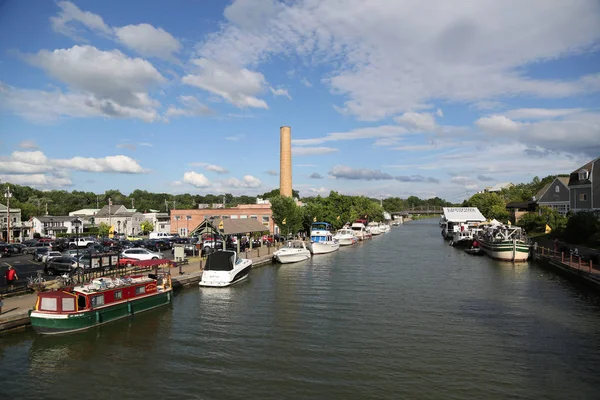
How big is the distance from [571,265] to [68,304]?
4039cm

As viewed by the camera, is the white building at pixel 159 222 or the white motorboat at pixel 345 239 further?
the white building at pixel 159 222

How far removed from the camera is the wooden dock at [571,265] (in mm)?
33569

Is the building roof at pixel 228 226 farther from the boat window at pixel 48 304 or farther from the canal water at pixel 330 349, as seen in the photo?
Answer: the boat window at pixel 48 304

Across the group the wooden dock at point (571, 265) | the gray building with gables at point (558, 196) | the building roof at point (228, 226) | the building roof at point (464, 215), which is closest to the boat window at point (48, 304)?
the building roof at point (228, 226)

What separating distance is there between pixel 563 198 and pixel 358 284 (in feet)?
209

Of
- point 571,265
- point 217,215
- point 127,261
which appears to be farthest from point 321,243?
point 127,261

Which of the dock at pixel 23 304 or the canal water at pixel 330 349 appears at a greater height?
the dock at pixel 23 304

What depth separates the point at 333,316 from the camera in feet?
82.9

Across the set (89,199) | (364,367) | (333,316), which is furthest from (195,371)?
(89,199)

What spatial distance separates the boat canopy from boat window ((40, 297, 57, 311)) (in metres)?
14.7

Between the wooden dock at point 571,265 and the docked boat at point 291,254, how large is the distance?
2700 centimetres

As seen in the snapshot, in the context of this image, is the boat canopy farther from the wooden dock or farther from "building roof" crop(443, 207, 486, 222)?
"building roof" crop(443, 207, 486, 222)

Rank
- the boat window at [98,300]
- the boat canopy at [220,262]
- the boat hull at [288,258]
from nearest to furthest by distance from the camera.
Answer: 1. the boat window at [98,300]
2. the boat canopy at [220,262]
3. the boat hull at [288,258]

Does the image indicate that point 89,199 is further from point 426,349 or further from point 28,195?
point 426,349
